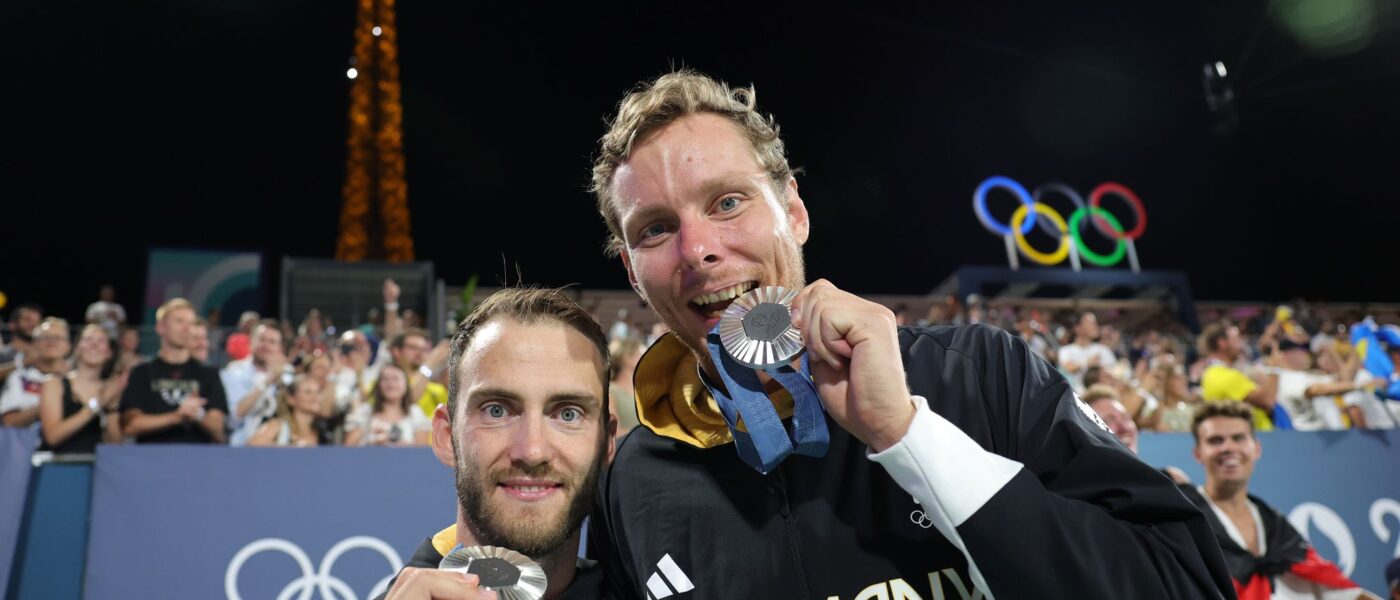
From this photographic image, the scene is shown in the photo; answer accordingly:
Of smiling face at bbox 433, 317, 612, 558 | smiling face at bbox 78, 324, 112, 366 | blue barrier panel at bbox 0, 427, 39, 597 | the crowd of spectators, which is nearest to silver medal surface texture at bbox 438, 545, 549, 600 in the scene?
smiling face at bbox 433, 317, 612, 558

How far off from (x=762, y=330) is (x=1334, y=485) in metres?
7.30

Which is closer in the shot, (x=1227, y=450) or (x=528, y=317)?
(x=528, y=317)

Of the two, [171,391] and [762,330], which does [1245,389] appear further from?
[171,391]

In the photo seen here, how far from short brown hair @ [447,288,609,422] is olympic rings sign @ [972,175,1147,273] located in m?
26.1

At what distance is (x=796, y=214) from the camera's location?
2.37m

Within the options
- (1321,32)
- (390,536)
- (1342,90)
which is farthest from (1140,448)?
(1342,90)

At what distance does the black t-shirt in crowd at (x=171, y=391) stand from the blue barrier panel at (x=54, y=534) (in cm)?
106

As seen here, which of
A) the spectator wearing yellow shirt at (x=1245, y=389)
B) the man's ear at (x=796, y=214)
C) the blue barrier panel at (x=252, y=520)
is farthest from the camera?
the spectator wearing yellow shirt at (x=1245, y=389)

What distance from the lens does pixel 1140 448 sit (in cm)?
711

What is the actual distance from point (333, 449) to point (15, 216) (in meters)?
69.1

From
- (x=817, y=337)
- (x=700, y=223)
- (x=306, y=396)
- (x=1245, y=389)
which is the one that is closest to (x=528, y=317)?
(x=700, y=223)

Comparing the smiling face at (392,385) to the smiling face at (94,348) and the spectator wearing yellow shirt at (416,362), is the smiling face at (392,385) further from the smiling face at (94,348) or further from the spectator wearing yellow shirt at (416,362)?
the smiling face at (94,348)

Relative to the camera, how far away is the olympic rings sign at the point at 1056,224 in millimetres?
28047

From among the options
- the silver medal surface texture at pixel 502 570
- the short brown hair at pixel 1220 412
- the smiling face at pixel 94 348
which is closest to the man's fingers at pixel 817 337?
the silver medal surface texture at pixel 502 570
